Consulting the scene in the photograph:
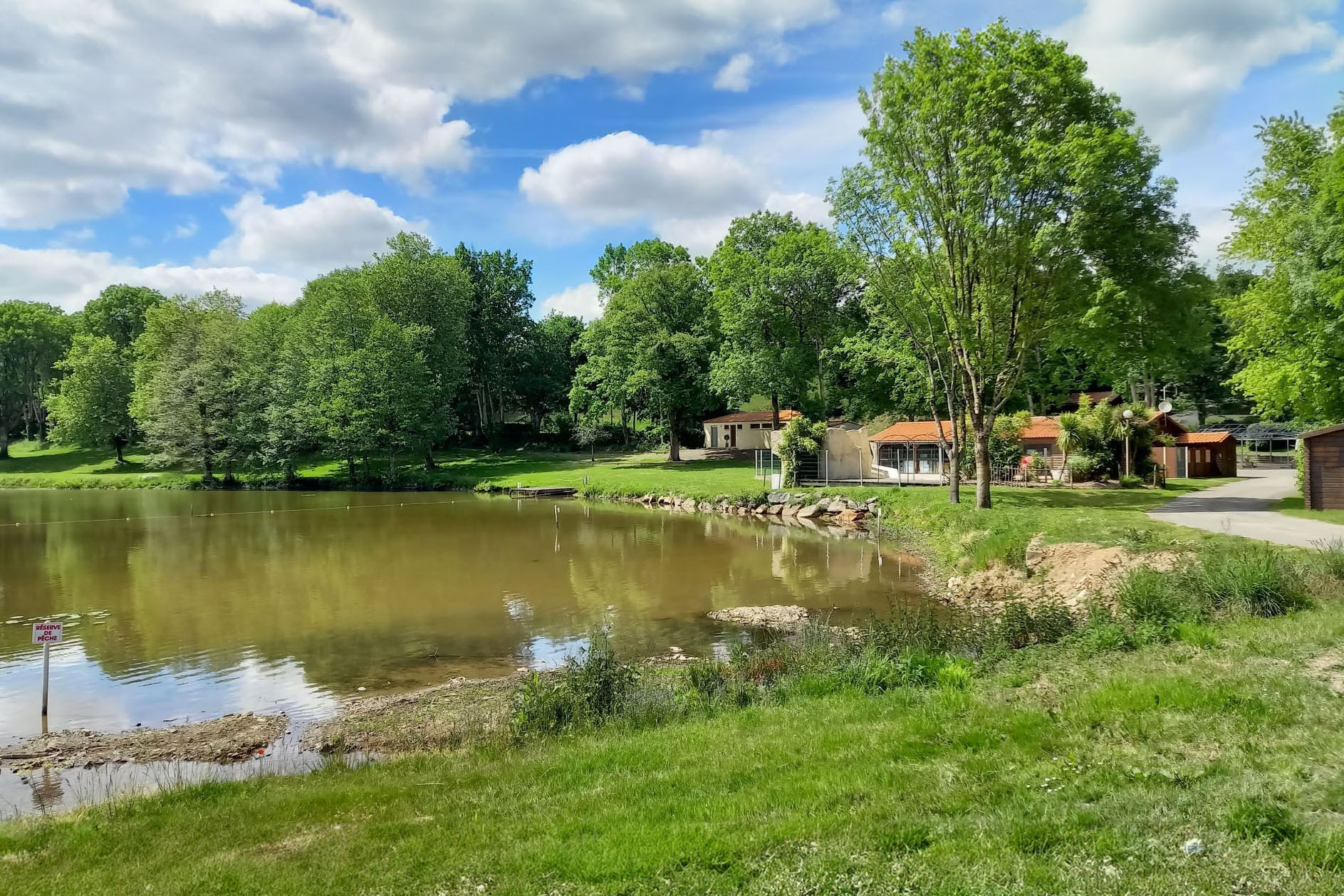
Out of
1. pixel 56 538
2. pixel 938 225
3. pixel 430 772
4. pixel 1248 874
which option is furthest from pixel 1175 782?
pixel 56 538

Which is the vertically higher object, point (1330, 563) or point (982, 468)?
point (982, 468)

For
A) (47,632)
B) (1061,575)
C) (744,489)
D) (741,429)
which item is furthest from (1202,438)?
(47,632)

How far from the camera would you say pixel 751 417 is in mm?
64000

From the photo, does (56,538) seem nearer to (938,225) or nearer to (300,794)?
(300,794)

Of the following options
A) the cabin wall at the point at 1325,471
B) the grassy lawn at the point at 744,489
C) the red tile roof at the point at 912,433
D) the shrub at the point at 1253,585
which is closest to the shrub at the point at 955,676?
the shrub at the point at 1253,585

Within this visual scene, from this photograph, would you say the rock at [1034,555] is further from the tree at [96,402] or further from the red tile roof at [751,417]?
the tree at [96,402]

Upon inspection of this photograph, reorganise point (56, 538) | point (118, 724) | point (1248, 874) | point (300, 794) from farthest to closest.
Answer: point (56, 538)
point (118, 724)
point (300, 794)
point (1248, 874)

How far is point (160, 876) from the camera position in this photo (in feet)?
17.5

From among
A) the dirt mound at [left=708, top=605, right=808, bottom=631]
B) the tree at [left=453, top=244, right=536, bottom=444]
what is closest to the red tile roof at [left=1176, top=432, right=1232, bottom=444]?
the dirt mound at [left=708, top=605, right=808, bottom=631]

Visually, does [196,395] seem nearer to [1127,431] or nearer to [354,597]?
[354,597]

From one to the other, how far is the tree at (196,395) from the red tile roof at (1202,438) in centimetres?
6164

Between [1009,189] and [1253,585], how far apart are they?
16.6 metres

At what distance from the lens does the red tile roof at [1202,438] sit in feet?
129

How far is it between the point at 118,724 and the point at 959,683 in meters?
11.9
